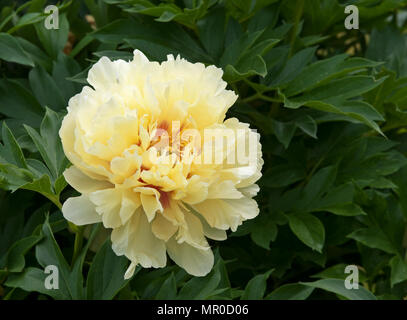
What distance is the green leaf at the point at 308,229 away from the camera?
0.81 meters

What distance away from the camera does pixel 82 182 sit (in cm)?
60

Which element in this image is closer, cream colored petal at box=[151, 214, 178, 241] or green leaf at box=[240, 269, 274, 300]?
cream colored petal at box=[151, 214, 178, 241]

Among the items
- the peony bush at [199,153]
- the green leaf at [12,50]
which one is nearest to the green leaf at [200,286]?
the peony bush at [199,153]

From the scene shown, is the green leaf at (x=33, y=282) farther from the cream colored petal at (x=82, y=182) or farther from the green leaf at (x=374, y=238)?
the green leaf at (x=374, y=238)

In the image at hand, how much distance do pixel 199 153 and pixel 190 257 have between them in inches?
4.0

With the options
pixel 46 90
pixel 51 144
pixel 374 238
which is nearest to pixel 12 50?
pixel 46 90

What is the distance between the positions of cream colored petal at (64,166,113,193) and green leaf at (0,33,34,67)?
288 mm

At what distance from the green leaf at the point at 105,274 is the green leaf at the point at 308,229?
0.23 m

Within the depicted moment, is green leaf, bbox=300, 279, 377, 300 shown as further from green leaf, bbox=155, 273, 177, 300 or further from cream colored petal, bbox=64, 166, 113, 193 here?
cream colored petal, bbox=64, 166, 113, 193

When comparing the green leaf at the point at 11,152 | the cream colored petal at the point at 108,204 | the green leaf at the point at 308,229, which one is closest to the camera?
the cream colored petal at the point at 108,204

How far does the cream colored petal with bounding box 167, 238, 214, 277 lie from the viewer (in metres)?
0.62

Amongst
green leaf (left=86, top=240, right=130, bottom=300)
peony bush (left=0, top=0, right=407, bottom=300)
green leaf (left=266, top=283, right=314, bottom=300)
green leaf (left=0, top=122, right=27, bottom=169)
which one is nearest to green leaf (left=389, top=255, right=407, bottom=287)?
peony bush (left=0, top=0, right=407, bottom=300)

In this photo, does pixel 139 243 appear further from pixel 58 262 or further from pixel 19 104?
pixel 19 104
